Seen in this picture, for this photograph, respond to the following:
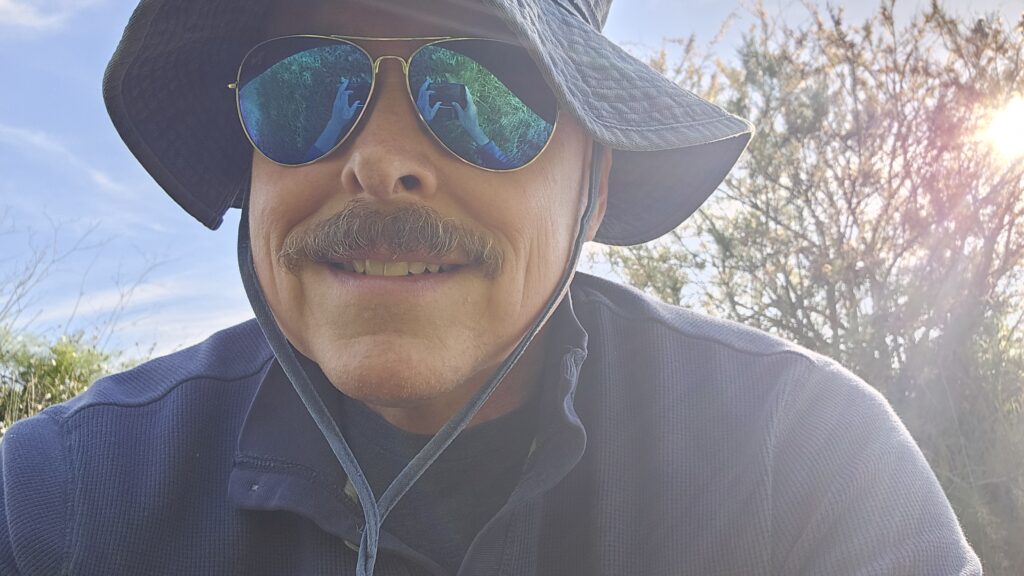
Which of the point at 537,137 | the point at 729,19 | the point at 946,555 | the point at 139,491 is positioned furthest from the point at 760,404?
the point at 729,19

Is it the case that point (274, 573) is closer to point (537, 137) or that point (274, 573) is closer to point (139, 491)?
point (139, 491)

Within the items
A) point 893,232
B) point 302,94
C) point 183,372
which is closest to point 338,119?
point 302,94

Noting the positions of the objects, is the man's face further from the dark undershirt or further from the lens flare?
the lens flare

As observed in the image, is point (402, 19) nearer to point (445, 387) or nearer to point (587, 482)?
point (445, 387)

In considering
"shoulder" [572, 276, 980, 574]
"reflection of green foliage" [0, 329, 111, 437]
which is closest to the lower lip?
"shoulder" [572, 276, 980, 574]

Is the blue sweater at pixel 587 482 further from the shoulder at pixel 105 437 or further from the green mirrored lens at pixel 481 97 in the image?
the green mirrored lens at pixel 481 97
